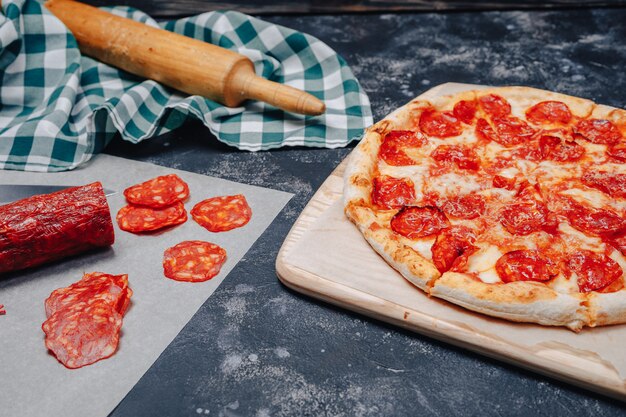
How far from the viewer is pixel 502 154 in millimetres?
3178

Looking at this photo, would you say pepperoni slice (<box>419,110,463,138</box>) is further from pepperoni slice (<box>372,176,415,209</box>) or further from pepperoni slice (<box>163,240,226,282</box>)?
pepperoni slice (<box>163,240,226,282</box>)

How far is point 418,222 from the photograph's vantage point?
2711 millimetres

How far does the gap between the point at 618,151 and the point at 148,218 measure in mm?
2314

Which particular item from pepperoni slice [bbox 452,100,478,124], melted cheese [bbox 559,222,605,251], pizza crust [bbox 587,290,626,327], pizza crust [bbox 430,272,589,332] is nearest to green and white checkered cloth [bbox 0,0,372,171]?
pepperoni slice [bbox 452,100,478,124]

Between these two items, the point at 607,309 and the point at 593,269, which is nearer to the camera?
the point at 607,309

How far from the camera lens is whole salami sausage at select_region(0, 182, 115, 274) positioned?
2.61 metres

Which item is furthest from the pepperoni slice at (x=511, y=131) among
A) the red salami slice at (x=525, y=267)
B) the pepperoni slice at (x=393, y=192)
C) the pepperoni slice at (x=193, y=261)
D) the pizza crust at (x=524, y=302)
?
the pepperoni slice at (x=193, y=261)

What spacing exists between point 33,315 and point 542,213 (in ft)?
7.16

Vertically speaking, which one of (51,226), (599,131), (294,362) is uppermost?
(599,131)

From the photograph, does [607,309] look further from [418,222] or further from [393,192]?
[393,192]

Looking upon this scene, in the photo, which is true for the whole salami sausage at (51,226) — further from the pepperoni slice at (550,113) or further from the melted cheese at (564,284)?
the pepperoni slice at (550,113)

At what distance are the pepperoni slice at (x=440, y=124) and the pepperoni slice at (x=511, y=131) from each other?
192mm

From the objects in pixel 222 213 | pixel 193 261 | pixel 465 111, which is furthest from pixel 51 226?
pixel 465 111

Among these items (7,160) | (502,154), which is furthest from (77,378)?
(502,154)
